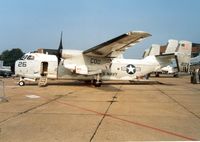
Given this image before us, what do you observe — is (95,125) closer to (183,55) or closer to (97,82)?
(97,82)

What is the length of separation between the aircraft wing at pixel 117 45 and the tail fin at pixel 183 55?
8083 millimetres

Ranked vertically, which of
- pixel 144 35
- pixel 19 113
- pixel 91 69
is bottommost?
pixel 19 113

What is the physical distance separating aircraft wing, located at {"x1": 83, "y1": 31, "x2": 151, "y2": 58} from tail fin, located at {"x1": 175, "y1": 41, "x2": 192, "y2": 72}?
8083 mm

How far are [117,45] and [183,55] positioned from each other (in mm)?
9726

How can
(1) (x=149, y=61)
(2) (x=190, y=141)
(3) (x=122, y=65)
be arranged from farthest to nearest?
(1) (x=149, y=61)
(3) (x=122, y=65)
(2) (x=190, y=141)

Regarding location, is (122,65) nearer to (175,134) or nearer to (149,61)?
(149,61)

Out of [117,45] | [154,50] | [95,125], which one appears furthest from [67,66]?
[154,50]

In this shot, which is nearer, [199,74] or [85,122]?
[85,122]

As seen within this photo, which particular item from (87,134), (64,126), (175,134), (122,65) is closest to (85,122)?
(64,126)

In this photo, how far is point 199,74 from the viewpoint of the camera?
32.8 metres

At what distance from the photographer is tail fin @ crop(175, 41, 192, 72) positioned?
2725 centimetres

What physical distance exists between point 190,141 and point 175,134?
671 mm

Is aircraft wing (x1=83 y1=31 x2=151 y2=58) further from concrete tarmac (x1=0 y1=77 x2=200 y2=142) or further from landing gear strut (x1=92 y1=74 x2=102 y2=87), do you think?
concrete tarmac (x1=0 y1=77 x2=200 y2=142)

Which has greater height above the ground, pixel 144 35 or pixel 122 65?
pixel 144 35
